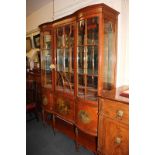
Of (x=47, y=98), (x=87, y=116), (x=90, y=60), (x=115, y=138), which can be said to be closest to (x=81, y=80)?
(x=90, y=60)

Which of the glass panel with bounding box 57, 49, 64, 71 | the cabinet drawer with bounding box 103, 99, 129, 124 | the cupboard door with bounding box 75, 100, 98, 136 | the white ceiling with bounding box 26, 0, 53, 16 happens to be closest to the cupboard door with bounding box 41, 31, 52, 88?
the glass panel with bounding box 57, 49, 64, 71

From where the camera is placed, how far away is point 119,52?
2.26 meters

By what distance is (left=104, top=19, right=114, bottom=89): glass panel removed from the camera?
6.82 feet

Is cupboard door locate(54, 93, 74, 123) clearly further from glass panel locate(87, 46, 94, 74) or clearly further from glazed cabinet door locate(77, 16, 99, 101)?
glass panel locate(87, 46, 94, 74)

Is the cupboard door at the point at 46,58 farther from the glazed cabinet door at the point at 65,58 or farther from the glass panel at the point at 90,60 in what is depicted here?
the glass panel at the point at 90,60

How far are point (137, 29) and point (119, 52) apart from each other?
1.51 m

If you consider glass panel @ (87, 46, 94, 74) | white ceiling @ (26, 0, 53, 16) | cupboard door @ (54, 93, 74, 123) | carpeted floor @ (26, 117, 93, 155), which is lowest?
carpeted floor @ (26, 117, 93, 155)

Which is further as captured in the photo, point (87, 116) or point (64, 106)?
point (64, 106)

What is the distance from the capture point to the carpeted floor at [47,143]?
2.34 m

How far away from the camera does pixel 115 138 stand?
1702mm

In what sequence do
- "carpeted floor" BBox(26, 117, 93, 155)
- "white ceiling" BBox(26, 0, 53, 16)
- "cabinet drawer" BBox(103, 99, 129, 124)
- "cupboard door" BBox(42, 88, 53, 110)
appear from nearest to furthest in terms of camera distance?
"cabinet drawer" BBox(103, 99, 129, 124)
"carpeted floor" BBox(26, 117, 93, 155)
"cupboard door" BBox(42, 88, 53, 110)
"white ceiling" BBox(26, 0, 53, 16)

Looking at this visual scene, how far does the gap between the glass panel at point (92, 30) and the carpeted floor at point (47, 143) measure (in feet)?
5.45

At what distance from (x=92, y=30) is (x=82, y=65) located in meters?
0.51

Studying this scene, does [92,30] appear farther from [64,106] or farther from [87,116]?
[64,106]
